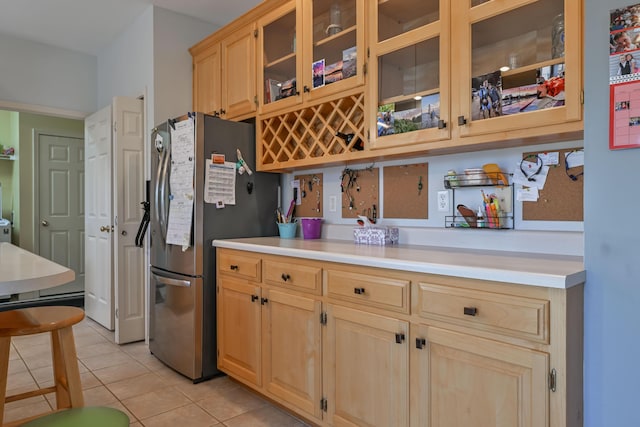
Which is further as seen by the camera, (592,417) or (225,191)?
(225,191)

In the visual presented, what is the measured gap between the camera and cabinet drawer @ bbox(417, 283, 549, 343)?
3.95 ft

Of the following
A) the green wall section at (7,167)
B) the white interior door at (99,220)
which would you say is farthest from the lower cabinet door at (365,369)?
the green wall section at (7,167)

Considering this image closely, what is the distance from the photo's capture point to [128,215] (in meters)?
3.45

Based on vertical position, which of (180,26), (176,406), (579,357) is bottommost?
(176,406)

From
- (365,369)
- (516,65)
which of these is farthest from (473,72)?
(365,369)

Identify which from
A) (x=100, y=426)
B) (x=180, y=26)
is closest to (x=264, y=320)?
(x=100, y=426)

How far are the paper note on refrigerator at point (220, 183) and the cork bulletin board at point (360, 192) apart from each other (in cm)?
74

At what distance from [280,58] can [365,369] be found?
6.47 ft

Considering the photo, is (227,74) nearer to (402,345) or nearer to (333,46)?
(333,46)

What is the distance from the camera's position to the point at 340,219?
2.68 metres

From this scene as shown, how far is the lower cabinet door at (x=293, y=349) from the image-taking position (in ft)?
A: 6.27

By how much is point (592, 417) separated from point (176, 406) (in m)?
2.00

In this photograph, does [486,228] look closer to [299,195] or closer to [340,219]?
[340,219]

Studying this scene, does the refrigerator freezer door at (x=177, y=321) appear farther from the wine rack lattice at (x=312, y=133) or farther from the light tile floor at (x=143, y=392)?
the wine rack lattice at (x=312, y=133)
